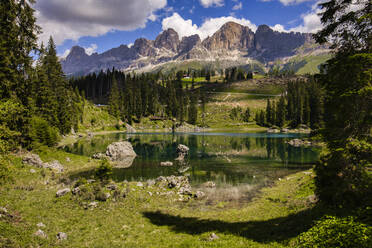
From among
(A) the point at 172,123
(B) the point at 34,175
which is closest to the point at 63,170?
(B) the point at 34,175

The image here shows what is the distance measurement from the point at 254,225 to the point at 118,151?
43.8m

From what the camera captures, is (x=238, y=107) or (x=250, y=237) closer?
(x=250, y=237)

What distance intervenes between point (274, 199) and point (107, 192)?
18.8 m

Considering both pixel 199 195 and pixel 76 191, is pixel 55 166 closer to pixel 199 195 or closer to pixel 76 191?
pixel 76 191

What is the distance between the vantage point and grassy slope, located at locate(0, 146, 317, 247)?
13.6 metres

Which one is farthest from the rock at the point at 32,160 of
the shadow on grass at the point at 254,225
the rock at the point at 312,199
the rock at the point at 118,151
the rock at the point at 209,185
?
the rock at the point at 312,199

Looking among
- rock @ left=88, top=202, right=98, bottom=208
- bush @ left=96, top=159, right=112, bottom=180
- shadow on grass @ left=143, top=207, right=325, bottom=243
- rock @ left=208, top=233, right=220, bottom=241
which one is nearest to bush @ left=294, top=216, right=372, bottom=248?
shadow on grass @ left=143, top=207, right=325, bottom=243

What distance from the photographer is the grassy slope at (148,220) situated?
537 inches

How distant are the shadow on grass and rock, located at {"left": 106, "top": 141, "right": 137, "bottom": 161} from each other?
3513 centimetres

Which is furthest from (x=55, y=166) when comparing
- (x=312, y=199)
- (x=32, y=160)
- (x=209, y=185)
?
(x=312, y=199)

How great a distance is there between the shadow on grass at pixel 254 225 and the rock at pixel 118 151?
115 feet

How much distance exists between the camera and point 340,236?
8352 millimetres

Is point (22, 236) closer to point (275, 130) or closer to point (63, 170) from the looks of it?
point (63, 170)

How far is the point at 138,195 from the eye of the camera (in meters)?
25.3
